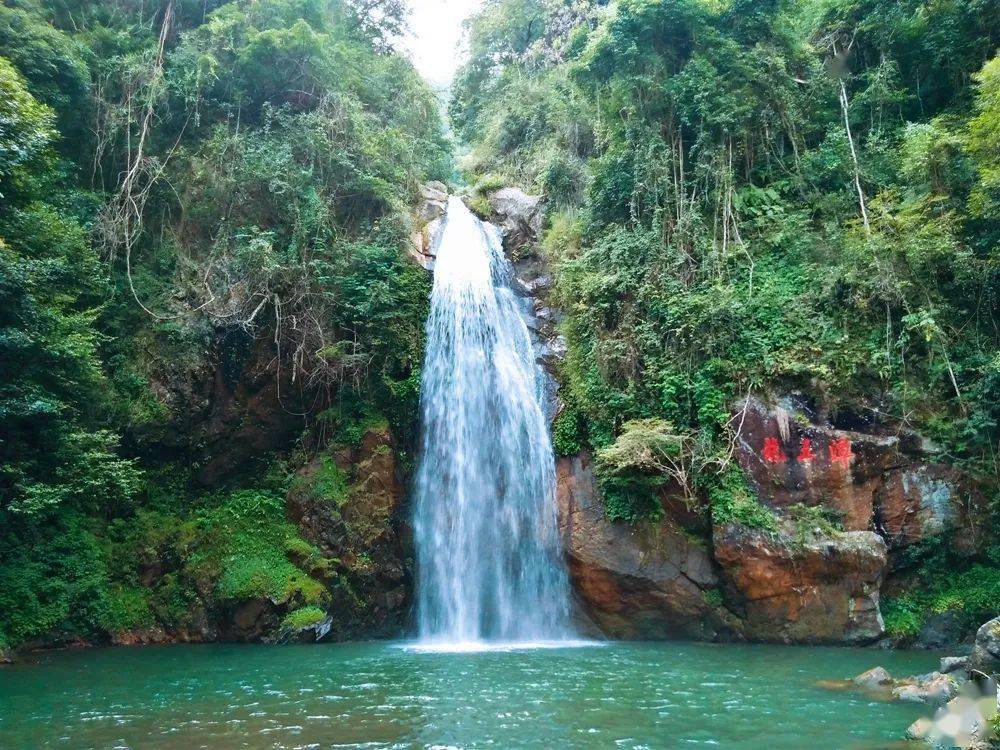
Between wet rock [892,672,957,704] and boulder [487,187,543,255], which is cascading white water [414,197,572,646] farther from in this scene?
wet rock [892,672,957,704]

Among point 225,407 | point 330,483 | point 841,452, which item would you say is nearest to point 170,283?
point 225,407

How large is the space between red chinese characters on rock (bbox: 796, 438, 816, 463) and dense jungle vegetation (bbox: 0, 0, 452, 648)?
25.1ft

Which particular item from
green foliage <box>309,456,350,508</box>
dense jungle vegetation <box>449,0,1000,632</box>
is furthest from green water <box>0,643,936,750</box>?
green foliage <box>309,456,350,508</box>

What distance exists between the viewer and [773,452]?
39.3ft

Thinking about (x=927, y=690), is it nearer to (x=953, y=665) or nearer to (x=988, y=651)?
(x=953, y=665)

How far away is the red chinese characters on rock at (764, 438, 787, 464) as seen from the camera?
39.2ft

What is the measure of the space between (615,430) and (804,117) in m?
9.08

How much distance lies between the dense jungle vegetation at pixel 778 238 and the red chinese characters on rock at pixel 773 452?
24.6 inches

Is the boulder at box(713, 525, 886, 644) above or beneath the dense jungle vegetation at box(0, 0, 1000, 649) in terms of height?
beneath

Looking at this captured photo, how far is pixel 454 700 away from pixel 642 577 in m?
5.28

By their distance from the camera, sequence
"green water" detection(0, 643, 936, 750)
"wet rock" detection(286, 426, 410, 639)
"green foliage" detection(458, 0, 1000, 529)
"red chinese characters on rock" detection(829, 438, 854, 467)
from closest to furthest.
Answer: "green water" detection(0, 643, 936, 750) → "red chinese characters on rock" detection(829, 438, 854, 467) → "green foliage" detection(458, 0, 1000, 529) → "wet rock" detection(286, 426, 410, 639)

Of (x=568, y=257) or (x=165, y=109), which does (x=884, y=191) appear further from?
(x=165, y=109)

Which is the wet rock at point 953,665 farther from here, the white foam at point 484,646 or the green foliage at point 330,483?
the green foliage at point 330,483

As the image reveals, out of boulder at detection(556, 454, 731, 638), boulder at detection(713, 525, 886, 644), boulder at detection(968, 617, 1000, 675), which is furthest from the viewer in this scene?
boulder at detection(556, 454, 731, 638)
